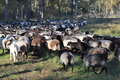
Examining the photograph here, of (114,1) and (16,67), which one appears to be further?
(114,1)

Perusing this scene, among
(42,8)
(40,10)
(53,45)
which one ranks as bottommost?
(53,45)

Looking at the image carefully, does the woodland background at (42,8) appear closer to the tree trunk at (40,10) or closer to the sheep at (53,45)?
the tree trunk at (40,10)

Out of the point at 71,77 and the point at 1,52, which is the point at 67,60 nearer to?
the point at 71,77

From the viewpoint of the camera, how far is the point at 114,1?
62719 millimetres

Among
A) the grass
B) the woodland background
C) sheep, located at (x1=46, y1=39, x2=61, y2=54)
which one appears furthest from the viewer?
the woodland background

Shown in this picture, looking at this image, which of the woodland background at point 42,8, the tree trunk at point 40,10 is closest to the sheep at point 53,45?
the woodland background at point 42,8

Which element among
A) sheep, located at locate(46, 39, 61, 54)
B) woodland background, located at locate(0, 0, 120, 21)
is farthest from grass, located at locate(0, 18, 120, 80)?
woodland background, located at locate(0, 0, 120, 21)

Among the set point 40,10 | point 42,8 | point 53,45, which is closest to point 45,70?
point 53,45

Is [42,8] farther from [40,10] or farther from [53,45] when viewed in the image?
[53,45]

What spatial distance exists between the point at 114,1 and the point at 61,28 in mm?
44777

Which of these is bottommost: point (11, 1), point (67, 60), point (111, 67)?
point (111, 67)

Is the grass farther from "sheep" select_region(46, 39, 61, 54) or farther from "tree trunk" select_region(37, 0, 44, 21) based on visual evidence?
"tree trunk" select_region(37, 0, 44, 21)

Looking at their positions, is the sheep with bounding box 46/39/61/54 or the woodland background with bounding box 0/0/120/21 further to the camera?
the woodland background with bounding box 0/0/120/21

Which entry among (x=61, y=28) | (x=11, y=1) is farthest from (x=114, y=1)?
(x=61, y=28)
